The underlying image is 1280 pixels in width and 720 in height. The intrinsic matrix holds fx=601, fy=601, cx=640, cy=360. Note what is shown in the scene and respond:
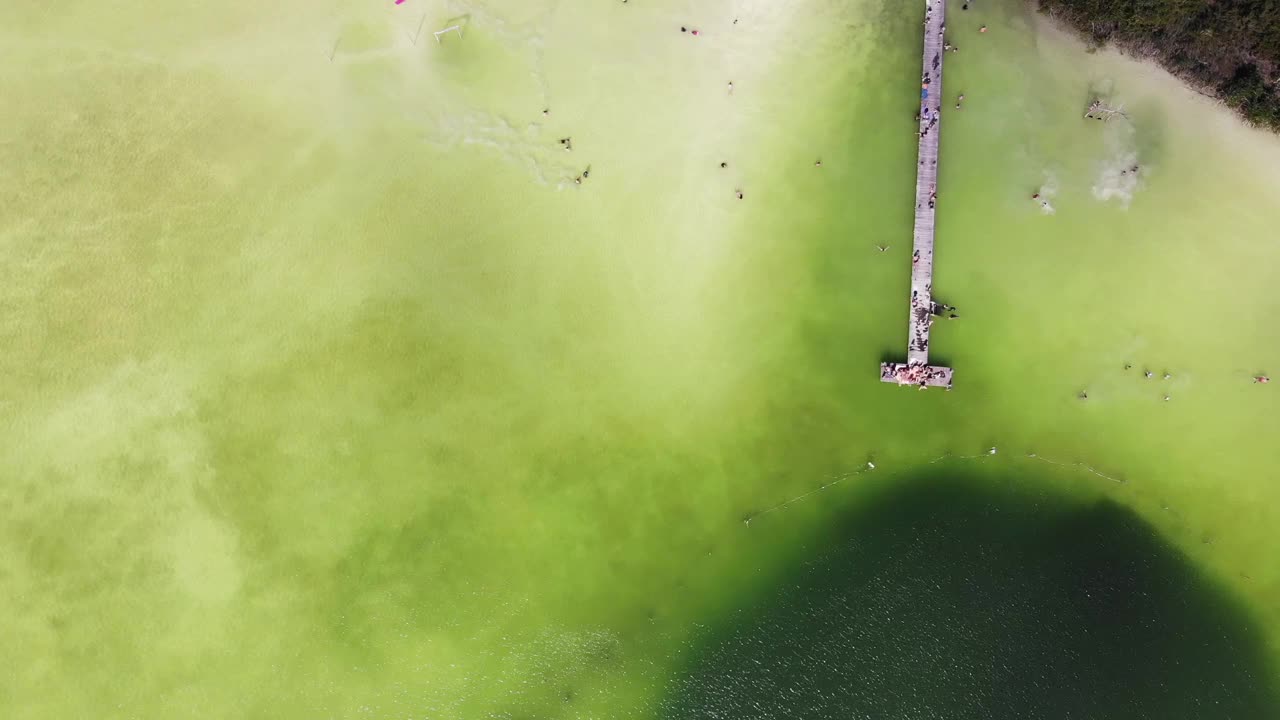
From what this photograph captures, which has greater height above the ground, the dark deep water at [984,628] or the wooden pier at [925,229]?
the wooden pier at [925,229]

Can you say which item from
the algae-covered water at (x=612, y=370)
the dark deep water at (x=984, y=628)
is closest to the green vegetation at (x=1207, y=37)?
the algae-covered water at (x=612, y=370)

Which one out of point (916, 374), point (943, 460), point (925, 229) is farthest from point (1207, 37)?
point (943, 460)

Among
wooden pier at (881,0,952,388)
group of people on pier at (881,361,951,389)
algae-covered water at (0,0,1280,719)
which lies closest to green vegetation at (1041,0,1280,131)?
algae-covered water at (0,0,1280,719)

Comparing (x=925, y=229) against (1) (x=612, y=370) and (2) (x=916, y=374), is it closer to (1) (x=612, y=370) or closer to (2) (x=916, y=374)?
(2) (x=916, y=374)

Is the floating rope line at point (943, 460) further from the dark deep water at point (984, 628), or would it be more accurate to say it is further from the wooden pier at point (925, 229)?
the wooden pier at point (925, 229)

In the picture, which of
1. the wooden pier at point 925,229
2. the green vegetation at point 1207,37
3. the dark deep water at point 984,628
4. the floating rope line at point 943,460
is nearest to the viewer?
the green vegetation at point 1207,37

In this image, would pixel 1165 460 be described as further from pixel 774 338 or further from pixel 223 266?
pixel 223 266
